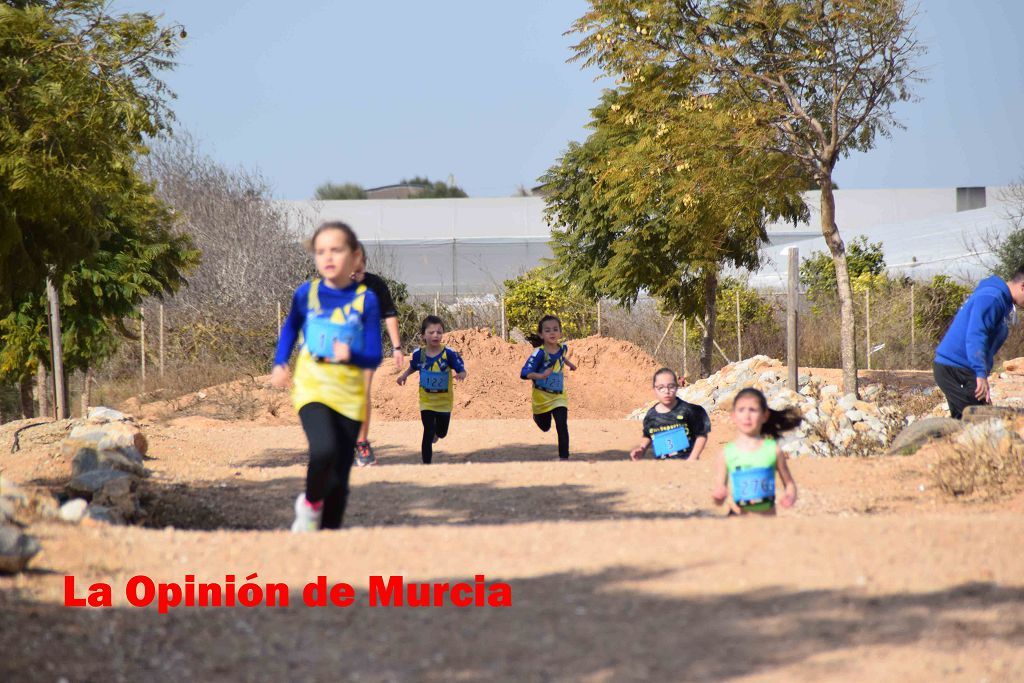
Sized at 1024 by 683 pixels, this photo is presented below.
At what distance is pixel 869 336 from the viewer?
26062 millimetres

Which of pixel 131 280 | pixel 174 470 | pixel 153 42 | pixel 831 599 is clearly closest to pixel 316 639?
pixel 831 599

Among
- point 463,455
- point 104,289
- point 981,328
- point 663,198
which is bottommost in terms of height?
point 463,455

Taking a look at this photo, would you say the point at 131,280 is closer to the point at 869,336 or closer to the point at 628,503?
the point at 628,503

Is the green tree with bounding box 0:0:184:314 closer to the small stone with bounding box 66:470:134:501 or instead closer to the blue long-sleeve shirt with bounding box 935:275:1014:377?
the small stone with bounding box 66:470:134:501

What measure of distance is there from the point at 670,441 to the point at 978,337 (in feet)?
8.51

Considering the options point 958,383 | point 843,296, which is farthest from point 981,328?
point 843,296

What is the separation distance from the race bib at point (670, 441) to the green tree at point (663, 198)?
22.0 feet

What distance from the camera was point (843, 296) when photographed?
16016 mm

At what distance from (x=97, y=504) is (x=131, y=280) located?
396 inches

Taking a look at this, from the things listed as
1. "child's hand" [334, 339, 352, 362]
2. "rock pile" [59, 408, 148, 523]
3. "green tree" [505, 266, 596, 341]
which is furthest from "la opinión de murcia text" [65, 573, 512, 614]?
"green tree" [505, 266, 596, 341]

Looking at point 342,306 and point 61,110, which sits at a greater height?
point 61,110

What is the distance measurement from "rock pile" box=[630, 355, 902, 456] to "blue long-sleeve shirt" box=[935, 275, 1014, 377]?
54.9 inches

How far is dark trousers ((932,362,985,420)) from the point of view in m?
9.41

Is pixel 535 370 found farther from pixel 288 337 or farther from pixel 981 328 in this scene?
pixel 288 337
